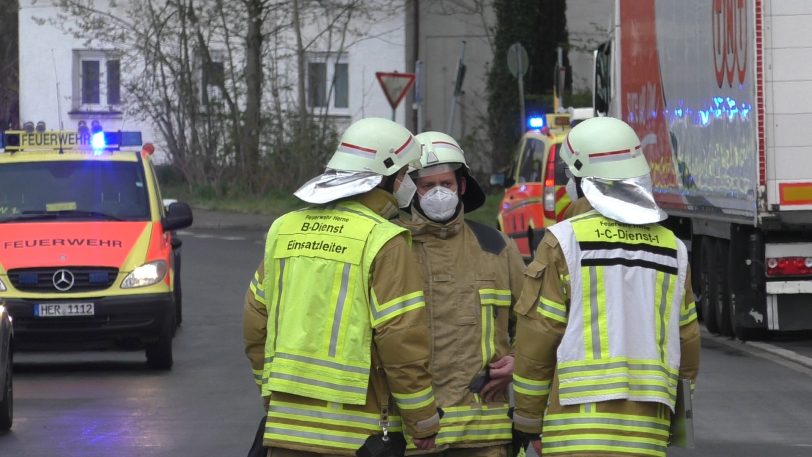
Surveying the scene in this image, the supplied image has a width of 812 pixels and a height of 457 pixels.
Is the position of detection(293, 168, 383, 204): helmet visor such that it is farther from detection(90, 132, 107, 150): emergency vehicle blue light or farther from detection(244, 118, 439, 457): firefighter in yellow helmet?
detection(90, 132, 107, 150): emergency vehicle blue light

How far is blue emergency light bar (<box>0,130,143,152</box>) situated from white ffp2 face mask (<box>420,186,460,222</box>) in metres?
8.96

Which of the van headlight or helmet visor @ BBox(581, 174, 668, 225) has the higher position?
helmet visor @ BBox(581, 174, 668, 225)

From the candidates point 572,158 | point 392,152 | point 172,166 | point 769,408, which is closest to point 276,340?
point 392,152

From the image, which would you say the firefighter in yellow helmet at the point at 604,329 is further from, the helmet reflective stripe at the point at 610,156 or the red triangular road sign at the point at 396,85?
the red triangular road sign at the point at 396,85

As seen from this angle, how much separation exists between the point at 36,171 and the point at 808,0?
6.35 metres

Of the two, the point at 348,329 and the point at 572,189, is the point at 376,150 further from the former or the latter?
the point at 572,189

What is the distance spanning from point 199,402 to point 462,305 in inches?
235

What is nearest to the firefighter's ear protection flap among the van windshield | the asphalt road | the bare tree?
the asphalt road

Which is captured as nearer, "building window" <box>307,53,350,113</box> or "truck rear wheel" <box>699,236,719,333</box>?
"truck rear wheel" <box>699,236,719,333</box>

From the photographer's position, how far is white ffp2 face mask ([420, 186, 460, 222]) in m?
5.16

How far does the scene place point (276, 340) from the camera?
486cm

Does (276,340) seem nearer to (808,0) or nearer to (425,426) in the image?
(425,426)

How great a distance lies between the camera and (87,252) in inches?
485

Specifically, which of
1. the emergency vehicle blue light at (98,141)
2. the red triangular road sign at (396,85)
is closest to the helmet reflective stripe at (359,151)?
the emergency vehicle blue light at (98,141)
